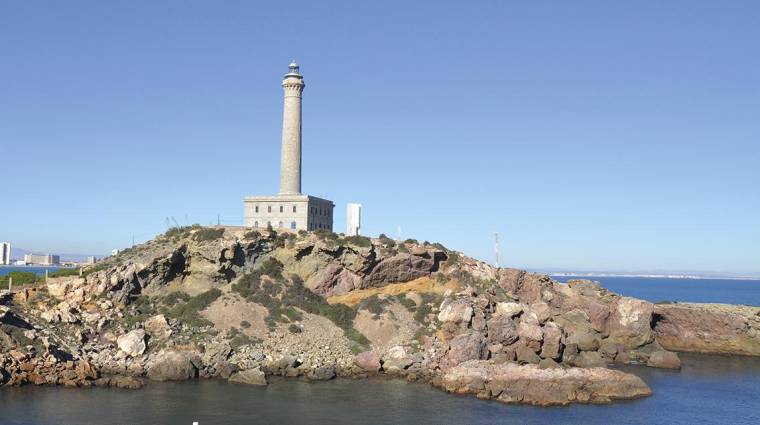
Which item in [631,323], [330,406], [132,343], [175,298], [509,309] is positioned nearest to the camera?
[330,406]

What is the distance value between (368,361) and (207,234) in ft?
79.7

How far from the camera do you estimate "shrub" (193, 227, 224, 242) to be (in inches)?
2894

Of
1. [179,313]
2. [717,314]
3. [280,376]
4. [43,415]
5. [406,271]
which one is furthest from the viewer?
[717,314]

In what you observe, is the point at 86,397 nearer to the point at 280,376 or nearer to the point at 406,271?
the point at 280,376

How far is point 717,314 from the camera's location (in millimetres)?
81812

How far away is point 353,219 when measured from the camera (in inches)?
3268

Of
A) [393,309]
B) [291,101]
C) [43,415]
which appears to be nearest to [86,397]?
[43,415]

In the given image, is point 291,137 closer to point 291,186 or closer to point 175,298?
point 291,186

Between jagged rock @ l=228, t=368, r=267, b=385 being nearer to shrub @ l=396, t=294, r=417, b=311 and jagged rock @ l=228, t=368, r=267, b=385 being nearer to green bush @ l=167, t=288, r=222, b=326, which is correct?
green bush @ l=167, t=288, r=222, b=326

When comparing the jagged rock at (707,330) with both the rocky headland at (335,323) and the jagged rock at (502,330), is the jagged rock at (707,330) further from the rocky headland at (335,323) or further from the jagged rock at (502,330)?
the jagged rock at (502,330)

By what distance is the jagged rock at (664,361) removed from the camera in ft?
224

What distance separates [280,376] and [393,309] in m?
15.0

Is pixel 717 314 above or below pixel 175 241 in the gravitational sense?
below

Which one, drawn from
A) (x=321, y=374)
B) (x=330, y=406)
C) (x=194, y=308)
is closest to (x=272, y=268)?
(x=194, y=308)
